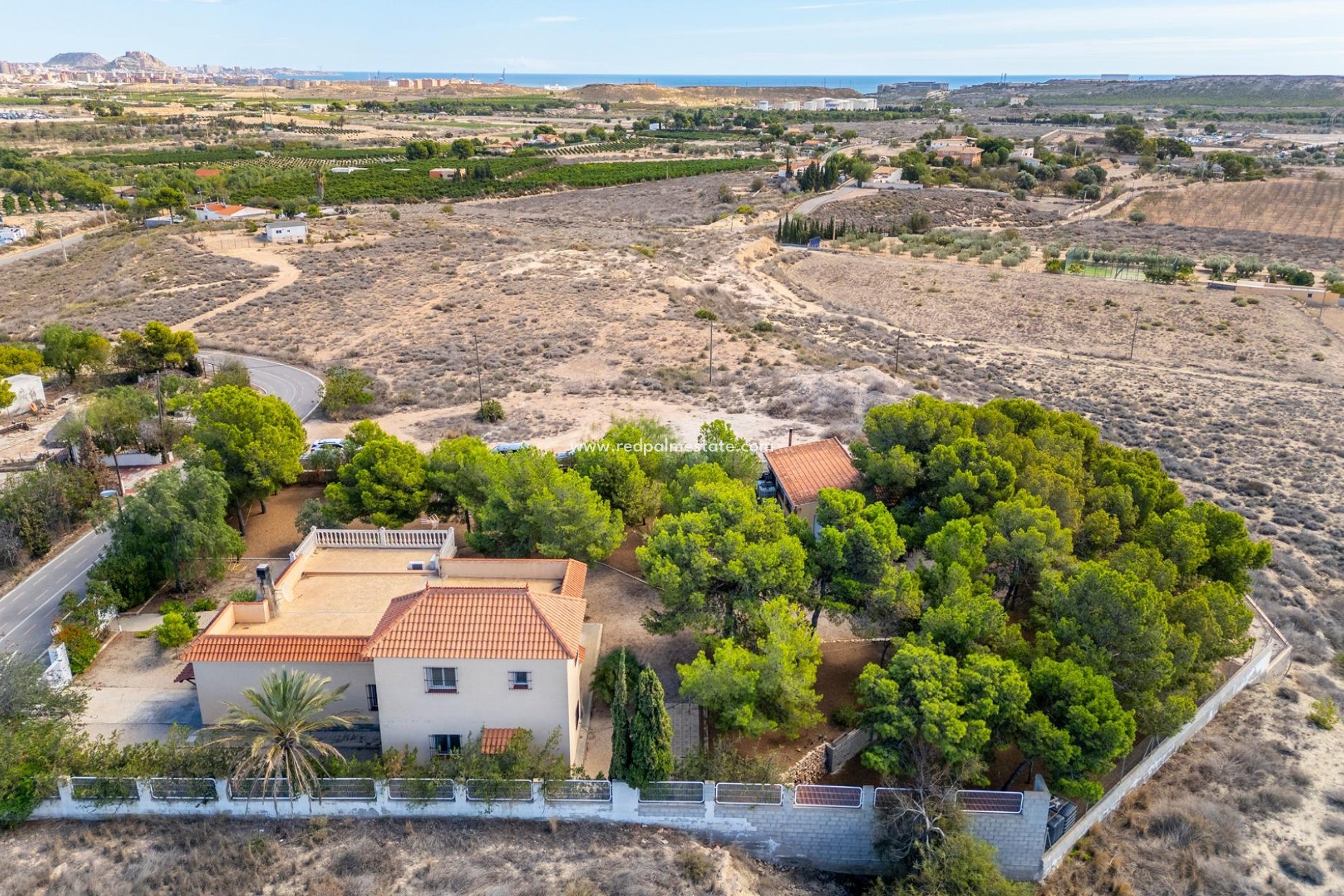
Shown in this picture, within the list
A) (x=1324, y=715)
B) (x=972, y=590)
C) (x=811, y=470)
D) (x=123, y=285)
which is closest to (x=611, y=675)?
(x=972, y=590)

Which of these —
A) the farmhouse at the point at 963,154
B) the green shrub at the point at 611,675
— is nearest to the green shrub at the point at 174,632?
the green shrub at the point at 611,675

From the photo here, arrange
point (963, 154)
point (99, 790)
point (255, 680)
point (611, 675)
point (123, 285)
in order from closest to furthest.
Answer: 1. point (99, 790)
2. point (255, 680)
3. point (611, 675)
4. point (123, 285)
5. point (963, 154)

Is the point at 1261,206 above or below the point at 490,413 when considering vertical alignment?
above

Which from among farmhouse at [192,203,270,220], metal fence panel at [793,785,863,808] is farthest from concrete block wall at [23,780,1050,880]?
farmhouse at [192,203,270,220]

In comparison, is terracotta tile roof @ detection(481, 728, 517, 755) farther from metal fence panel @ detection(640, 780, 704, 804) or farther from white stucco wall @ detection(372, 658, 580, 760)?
metal fence panel @ detection(640, 780, 704, 804)

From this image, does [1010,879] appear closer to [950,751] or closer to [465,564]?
[950,751]

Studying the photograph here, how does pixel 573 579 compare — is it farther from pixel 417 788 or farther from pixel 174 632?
pixel 174 632

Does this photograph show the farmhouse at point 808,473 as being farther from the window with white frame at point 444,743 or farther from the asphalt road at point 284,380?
the asphalt road at point 284,380

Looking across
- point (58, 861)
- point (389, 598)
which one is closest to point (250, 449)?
point (389, 598)
